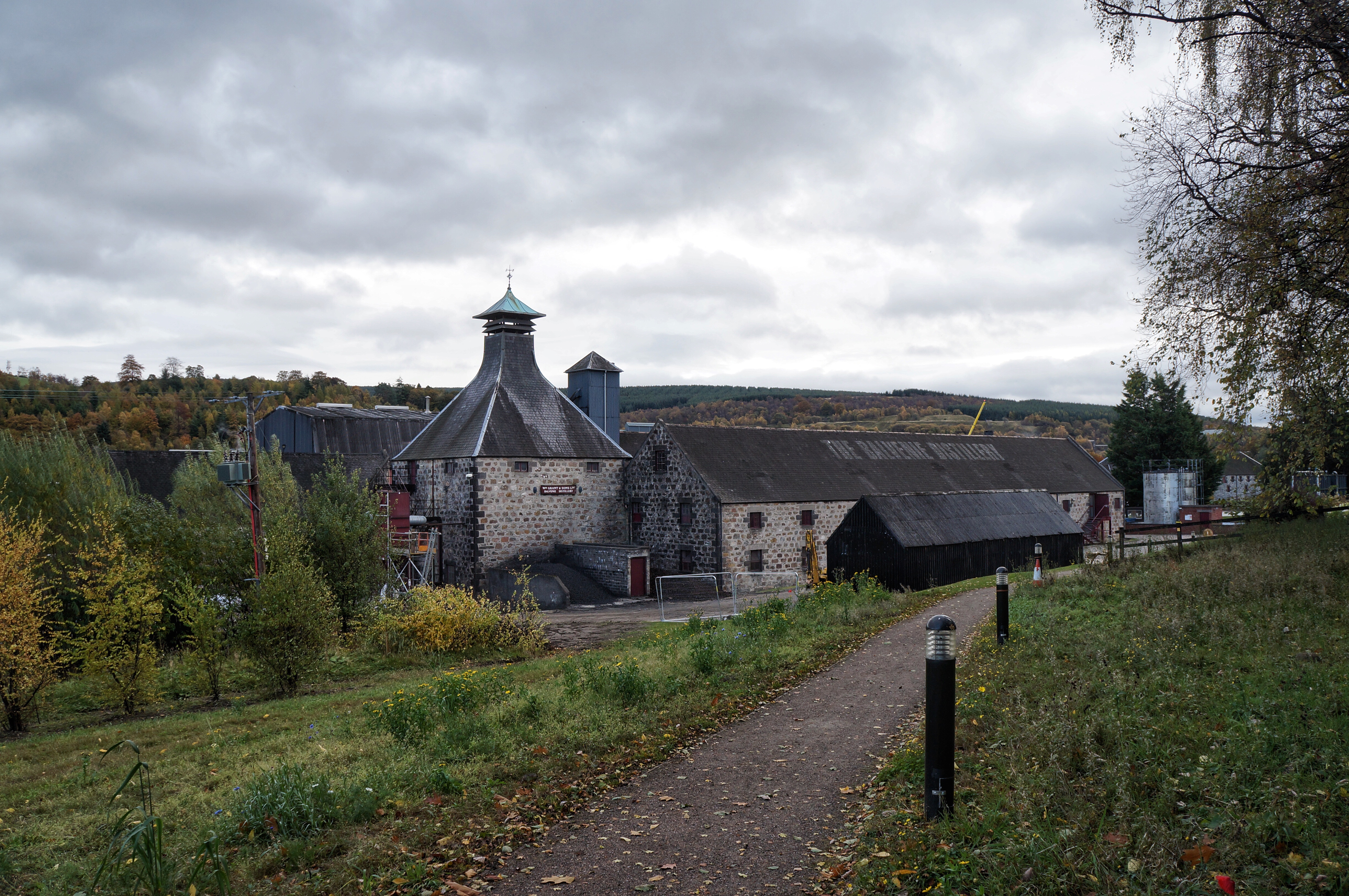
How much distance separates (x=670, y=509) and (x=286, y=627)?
2054 centimetres

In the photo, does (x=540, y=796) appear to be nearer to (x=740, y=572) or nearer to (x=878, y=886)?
(x=878, y=886)

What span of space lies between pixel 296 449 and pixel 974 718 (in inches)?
2140

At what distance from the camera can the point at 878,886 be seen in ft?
15.9

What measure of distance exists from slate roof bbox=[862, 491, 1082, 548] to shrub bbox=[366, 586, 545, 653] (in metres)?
12.6

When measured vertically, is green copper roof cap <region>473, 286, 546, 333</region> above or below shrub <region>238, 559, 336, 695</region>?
above

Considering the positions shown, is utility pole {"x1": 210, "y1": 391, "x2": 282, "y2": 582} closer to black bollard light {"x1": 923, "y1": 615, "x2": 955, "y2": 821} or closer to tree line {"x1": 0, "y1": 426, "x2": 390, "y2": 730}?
tree line {"x1": 0, "y1": 426, "x2": 390, "y2": 730}

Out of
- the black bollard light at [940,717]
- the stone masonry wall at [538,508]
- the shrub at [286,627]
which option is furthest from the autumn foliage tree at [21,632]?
the stone masonry wall at [538,508]

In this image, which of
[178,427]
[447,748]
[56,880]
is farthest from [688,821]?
[178,427]

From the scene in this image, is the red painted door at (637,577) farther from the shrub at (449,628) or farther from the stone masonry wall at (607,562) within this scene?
the shrub at (449,628)

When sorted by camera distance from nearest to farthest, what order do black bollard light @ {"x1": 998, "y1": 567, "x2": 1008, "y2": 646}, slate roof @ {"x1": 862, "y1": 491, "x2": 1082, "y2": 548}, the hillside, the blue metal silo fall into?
black bollard light @ {"x1": 998, "y1": 567, "x2": 1008, "y2": 646} → slate roof @ {"x1": 862, "y1": 491, "x2": 1082, "y2": 548} → the blue metal silo → the hillside

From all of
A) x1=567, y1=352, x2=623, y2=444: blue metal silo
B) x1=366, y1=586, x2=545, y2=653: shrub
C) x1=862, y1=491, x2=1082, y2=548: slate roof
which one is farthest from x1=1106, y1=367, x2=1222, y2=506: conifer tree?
x1=366, y1=586, x2=545, y2=653: shrub

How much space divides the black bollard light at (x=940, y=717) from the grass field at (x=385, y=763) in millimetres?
2852

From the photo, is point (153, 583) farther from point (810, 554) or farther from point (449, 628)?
point (810, 554)

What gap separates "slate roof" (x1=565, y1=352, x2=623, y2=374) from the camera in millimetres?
51625
